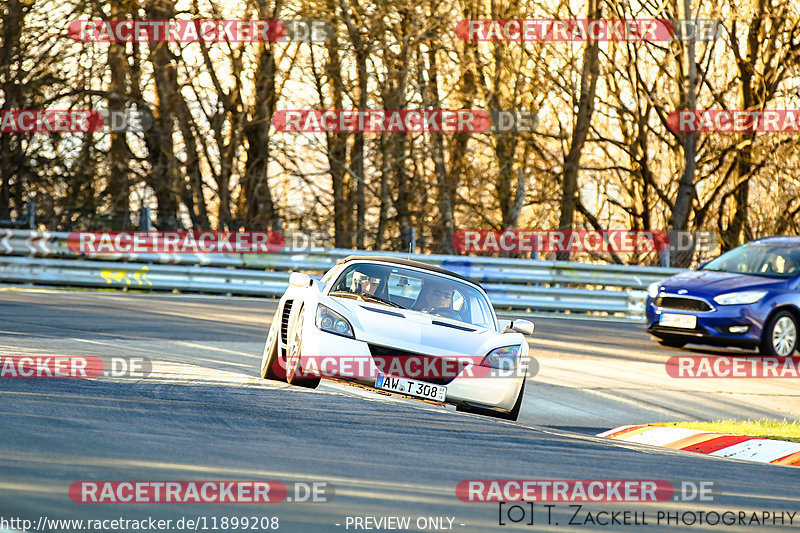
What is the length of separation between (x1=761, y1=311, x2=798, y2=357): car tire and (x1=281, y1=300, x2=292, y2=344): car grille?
26.7 feet

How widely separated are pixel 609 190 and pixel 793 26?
6477 millimetres

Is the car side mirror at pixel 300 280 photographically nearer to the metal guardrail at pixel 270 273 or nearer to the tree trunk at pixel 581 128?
the metal guardrail at pixel 270 273

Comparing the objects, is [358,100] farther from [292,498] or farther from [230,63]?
[292,498]

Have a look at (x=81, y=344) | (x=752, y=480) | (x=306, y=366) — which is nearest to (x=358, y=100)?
(x=81, y=344)

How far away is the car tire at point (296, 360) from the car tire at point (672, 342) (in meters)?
7.97

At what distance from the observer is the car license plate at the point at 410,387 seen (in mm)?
7754

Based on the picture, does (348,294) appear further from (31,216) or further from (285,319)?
(31,216)

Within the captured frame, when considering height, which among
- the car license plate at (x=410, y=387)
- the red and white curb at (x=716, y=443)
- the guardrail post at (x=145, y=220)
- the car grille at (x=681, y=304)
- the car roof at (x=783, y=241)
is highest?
the guardrail post at (x=145, y=220)

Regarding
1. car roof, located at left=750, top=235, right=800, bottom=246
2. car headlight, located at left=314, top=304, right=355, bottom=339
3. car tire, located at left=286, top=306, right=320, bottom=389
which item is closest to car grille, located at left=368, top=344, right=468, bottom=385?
car headlight, located at left=314, top=304, right=355, bottom=339

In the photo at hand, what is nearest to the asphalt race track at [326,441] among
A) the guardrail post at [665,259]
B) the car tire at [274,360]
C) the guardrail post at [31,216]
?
the car tire at [274,360]

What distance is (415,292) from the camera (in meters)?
8.94

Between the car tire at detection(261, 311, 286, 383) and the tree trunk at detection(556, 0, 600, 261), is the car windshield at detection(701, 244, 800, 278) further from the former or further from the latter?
the car tire at detection(261, 311, 286, 383)

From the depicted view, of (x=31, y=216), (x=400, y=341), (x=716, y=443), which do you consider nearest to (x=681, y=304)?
(x=716, y=443)

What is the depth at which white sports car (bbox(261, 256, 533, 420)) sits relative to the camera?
7.79 meters
